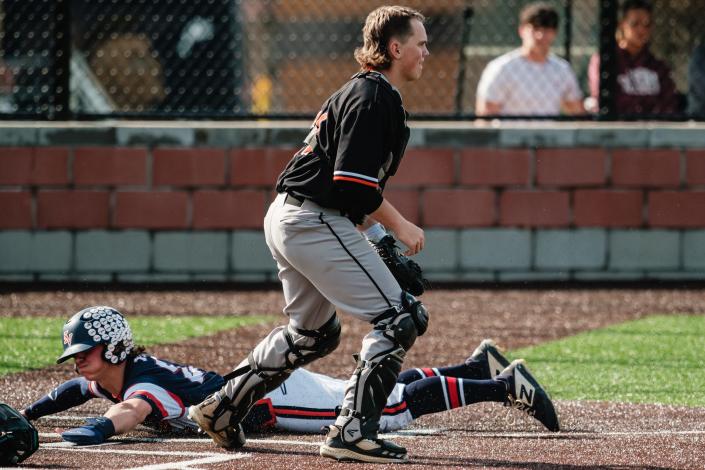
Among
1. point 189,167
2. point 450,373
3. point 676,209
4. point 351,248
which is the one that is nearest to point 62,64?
point 189,167

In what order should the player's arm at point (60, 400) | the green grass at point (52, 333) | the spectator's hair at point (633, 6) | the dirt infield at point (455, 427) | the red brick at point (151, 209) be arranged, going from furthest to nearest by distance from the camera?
the spectator's hair at point (633, 6)
the red brick at point (151, 209)
the green grass at point (52, 333)
the player's arm at point (60, 400)
the dirt infield at point (455, 427)

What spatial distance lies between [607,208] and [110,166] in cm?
390

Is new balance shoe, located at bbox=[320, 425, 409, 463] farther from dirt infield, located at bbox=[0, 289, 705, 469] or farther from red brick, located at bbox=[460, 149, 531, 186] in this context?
red brick, located at bbox=[460, 149, 531, 186]

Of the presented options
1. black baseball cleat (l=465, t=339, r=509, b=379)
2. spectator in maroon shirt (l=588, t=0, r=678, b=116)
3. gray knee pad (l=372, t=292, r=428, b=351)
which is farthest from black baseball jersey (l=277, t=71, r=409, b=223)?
spectator in maroon shirt (l=588, t=0, r=678, b=116)

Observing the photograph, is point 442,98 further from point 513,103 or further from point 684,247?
point 684,247

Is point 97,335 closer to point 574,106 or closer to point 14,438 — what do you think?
point 14,438

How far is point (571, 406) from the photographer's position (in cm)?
617

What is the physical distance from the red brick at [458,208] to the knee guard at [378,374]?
5.70 metres

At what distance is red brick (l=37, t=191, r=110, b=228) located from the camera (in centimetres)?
1045

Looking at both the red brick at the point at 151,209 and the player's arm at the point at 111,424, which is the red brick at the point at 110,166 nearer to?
the red brick at the point at 151,209

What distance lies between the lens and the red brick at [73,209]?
10.5 m

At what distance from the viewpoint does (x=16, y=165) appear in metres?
10.4

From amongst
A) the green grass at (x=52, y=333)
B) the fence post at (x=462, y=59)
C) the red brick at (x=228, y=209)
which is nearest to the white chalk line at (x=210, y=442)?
the green grass at (x=52, y=333)

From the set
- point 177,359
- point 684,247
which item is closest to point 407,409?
point 177,359
